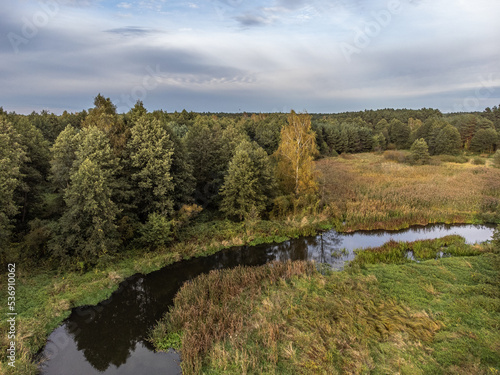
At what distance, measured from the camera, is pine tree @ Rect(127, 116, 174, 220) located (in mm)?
20203

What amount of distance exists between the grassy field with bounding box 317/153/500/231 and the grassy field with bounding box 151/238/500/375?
10.1 m

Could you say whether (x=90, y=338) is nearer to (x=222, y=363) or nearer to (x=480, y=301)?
(x=222, y=363)

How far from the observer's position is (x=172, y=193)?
2217cm

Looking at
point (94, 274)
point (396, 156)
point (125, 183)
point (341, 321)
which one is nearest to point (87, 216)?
point (94, 274)

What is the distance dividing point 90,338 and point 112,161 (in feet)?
36.7

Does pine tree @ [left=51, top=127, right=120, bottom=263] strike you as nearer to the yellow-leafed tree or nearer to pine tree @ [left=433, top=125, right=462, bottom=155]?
the yellow-leafed tree

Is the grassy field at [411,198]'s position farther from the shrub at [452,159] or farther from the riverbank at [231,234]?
the shrub at [452,159]

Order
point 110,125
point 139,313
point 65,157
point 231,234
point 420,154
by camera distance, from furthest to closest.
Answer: point 420,154, point 231,234, point 110,125, point 65,157, point 139,313

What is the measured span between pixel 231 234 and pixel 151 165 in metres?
8.38

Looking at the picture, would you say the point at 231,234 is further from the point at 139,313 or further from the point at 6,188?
the point at 6,188

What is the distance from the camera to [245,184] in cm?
2419

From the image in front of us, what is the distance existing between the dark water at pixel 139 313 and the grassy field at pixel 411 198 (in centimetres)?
286

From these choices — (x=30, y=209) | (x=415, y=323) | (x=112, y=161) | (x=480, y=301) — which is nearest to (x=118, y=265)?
(x=112, y=161)

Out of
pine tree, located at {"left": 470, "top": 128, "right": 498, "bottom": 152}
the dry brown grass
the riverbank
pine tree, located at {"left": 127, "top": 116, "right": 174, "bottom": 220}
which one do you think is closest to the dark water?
the riverbank
